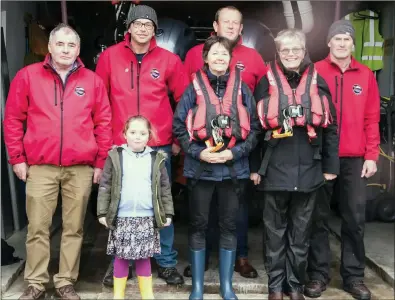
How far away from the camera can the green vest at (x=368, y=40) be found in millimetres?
6195

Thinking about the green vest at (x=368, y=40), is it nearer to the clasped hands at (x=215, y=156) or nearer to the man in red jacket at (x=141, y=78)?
the man in red jacket at (x=141, y=78)

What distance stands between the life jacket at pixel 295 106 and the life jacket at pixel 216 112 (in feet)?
0.44

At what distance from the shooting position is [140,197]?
3.49m

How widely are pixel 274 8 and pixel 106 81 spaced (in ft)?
11.5

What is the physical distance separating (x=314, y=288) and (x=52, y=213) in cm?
192

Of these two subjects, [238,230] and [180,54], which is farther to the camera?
[180,54]

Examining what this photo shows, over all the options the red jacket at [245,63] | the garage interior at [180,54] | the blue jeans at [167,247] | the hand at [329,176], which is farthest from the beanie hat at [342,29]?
the blue jeans at [167,247]

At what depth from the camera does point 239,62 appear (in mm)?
4137

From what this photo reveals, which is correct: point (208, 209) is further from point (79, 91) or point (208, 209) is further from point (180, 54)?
point (180, 54)

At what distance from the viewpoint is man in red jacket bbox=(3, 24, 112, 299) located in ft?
12.1

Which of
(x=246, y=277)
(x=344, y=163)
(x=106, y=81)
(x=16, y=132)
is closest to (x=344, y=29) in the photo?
(x=344, y=163)

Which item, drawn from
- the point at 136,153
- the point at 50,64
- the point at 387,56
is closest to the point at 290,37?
the point at 136,153

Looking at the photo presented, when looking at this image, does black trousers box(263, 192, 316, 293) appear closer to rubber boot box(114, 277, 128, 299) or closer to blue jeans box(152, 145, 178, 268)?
blue jeans box(152, 145, 178, 268)

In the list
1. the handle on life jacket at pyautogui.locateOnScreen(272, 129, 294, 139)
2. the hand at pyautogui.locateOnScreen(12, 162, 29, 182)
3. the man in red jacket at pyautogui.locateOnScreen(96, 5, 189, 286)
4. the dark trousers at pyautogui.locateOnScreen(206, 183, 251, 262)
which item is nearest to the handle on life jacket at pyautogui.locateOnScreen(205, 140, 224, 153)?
the handle on life jacket at pyautogui.locateOnScreen(272, 129, 294, 139)
